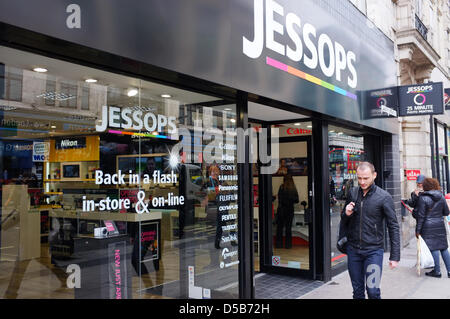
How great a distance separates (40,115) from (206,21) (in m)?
1.77

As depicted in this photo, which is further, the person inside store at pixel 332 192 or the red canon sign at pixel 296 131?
the person inside store at pixel 332 192

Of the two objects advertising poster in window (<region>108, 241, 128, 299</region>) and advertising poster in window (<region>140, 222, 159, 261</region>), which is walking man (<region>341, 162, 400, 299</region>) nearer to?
advertising poster in window (<region>140, 222, 159, 261</region>)

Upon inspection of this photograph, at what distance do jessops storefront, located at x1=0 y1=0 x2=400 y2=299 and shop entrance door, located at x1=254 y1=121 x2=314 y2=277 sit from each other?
1.61 meters

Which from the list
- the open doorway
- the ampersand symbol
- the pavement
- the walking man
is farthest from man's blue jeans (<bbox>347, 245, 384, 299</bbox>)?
the open doorway

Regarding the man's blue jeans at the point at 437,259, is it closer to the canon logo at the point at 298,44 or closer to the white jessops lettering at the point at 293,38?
the canon logo at the point at 298,44

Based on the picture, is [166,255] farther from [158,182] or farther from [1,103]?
[1,103]

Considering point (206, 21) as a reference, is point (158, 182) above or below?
below

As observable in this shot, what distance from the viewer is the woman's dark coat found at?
280 inches

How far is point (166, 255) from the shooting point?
4.55 metres

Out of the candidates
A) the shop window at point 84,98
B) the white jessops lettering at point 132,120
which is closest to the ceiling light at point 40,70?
the shop window at point 84,98

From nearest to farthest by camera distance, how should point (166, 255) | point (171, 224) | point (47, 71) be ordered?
1. point (47, 71)
2. point (171, 224)
3. point (166, 255)

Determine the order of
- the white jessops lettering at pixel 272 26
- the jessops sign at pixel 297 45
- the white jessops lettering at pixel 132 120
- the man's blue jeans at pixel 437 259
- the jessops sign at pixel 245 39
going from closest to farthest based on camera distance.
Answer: the jessops sign at pixel 245 39, the white jessops lettering at pixel 132 120, the jessops sign at pixel 297 45, the white jessops lettering at pixel 272 26, the man's blue jeans at pixel 437 259

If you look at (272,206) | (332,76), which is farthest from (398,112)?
(272,206)

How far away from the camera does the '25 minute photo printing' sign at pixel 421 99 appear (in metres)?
8.62
